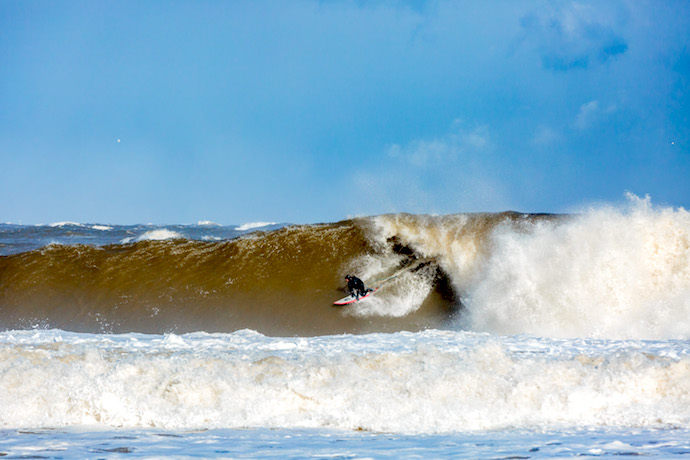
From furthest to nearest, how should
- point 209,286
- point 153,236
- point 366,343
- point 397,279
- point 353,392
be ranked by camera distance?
point 153,236 < point 209,286 < point 397,279 < point 366,343 < point 353,392

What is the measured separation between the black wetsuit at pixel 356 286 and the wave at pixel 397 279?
0.87ft

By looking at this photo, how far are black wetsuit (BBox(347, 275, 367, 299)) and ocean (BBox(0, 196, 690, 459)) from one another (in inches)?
13.5

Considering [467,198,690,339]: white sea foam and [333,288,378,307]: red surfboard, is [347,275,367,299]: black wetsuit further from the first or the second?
[467,198,690,339]: white sea foam

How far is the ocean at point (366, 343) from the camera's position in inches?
177

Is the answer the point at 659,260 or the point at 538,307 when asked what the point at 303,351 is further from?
the point at 659,260

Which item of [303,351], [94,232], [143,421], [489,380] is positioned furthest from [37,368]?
[94,232]

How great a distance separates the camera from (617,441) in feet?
13.6

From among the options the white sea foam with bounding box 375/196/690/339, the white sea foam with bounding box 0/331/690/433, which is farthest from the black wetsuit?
the white sea foam with bounding box 0/331/690/433

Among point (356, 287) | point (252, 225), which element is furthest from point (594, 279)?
point (252, 225)

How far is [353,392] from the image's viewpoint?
526 centimetres

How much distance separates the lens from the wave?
10399 mm

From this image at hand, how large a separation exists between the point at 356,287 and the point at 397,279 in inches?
34.2

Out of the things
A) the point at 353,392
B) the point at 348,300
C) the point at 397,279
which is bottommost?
the point at 353,392

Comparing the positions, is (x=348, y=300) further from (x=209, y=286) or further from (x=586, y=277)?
(x=586, y=277)
